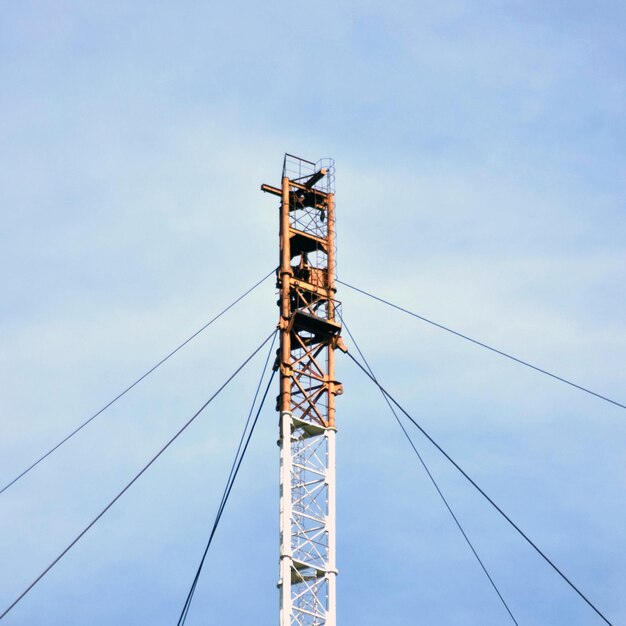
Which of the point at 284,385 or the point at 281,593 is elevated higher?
the point at 284,385

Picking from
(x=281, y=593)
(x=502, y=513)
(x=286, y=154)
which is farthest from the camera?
(x=286, y=154)

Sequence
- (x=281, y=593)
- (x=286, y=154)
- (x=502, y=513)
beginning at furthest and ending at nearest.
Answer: (x=286, y=154)
(x=502, y=513)
(x=281, y=593)

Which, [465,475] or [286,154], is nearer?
[465,475]

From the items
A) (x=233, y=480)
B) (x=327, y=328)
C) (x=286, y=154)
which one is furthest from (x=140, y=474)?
(x=286, y=154)

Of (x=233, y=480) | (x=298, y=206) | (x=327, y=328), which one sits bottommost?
(x=233, y=480)

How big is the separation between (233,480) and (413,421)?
8.37m

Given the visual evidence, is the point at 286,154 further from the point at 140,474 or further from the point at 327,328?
the point at 140,474

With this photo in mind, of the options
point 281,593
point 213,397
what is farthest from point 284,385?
point 281,593

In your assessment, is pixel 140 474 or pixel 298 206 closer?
pixel 140 474

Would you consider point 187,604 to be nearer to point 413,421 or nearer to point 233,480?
point 233,480

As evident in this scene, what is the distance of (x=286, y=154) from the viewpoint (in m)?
101

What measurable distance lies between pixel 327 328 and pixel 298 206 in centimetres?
695

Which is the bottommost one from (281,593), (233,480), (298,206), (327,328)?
(281,593)

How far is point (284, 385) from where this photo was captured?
93.4 meters
